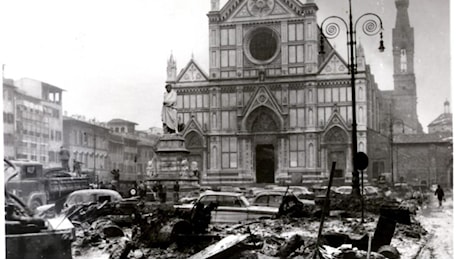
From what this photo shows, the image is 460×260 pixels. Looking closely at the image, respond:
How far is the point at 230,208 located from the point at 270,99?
4.61 ft

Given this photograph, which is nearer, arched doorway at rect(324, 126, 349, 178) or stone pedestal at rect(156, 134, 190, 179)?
arched doorway at rect(324, 126, 349, 178)

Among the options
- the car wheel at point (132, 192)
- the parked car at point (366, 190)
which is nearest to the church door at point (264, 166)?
the parked car at point (366, 190)

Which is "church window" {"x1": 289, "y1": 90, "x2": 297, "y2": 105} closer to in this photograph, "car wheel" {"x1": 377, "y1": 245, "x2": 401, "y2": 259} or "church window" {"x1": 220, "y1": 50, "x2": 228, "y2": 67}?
"church window" {"x1": 220, "y1": 50, "x2": 228, "y2": 67}

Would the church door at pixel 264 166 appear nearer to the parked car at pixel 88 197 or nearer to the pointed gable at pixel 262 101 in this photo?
the pointed gable at pixel 262 101

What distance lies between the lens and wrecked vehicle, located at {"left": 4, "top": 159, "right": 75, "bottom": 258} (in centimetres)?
649

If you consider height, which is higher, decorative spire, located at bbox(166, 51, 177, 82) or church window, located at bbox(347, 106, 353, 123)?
decorative spire, located at bbox(166, 51, 177, 82)

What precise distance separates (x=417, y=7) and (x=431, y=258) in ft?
8.59

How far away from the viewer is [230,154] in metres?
7.52

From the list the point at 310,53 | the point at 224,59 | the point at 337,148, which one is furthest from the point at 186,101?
the point at 337,148

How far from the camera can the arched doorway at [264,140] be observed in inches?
290

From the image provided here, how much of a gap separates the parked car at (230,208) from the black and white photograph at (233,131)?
16mm

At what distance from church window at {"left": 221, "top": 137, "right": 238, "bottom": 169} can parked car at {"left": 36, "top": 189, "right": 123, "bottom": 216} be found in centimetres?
132

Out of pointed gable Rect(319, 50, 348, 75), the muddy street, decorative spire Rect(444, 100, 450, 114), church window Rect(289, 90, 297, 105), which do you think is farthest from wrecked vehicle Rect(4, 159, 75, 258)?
decorative spire Rect(444, 100, 450, 114)

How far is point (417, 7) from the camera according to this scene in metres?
6.61
